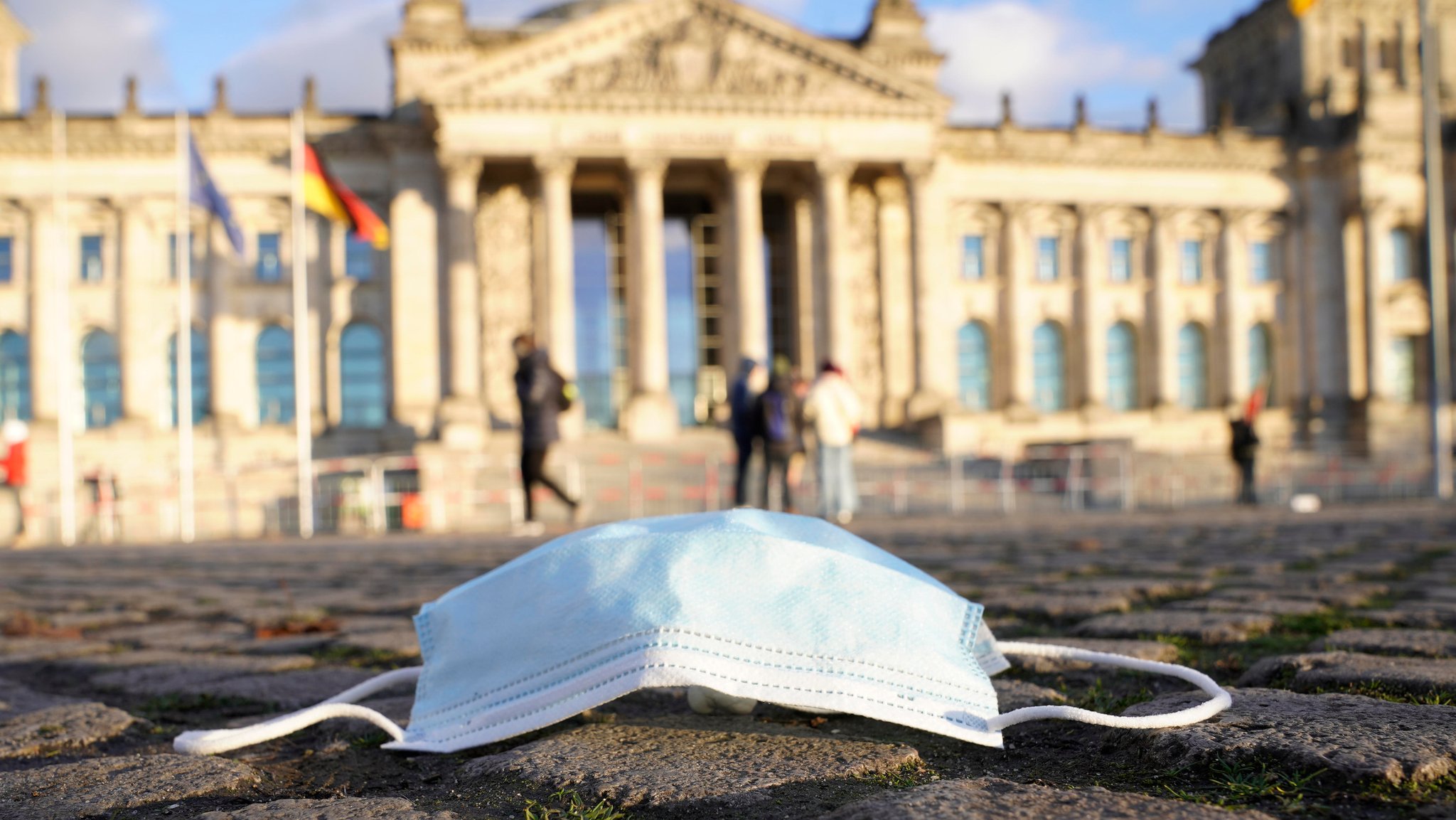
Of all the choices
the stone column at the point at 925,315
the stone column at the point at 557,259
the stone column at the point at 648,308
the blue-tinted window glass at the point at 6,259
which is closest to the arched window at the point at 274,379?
the blue-tinted window glass at the point at 6,259

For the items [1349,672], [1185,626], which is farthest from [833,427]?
[1349,672]

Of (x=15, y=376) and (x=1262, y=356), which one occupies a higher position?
(x=15, y=376)

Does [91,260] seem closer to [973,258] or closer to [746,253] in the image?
[746,253]

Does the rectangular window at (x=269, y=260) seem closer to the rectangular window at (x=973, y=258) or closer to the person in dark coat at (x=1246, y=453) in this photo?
the rectangular window at (x=973, y=258)

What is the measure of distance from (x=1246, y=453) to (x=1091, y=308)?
60.0 ft

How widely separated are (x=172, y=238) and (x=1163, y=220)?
1206 inches

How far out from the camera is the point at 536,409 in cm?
1404

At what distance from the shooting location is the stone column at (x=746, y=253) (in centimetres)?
3300

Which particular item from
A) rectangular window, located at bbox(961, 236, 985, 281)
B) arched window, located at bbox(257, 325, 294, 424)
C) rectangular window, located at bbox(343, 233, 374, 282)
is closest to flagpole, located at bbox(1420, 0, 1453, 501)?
rectangular window, located at bbox(961, 236, 985, 281)

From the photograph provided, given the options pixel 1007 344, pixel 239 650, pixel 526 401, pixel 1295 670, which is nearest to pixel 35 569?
pixel 526 401

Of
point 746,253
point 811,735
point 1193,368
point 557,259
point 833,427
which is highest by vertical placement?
point 746,253

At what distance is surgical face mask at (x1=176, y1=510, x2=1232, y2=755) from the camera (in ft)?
8.21

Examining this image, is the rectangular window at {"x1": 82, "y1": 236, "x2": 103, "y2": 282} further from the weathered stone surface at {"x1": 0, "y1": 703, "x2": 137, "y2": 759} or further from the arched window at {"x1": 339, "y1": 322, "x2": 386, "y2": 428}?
the weathered stone surface at {"x1": 0, "y1": 703, "x2": 137, "y2": 759}

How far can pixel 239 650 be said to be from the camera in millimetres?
4863
